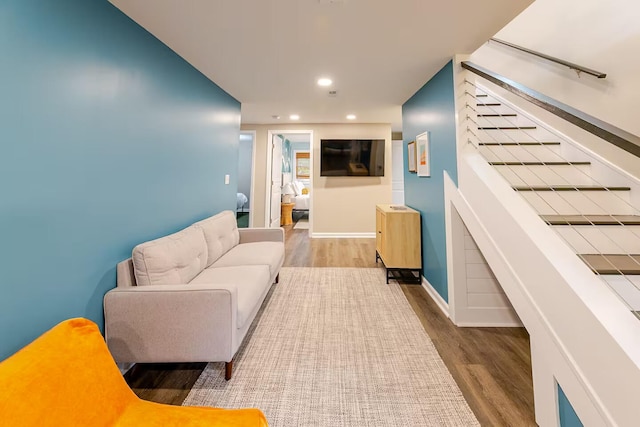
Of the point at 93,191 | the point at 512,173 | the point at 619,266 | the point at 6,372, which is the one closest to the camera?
the point at 6,372

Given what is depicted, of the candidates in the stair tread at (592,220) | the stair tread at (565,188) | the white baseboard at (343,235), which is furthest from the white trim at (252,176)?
the stair tread at (592,220)

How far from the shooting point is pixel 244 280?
74.0 inches

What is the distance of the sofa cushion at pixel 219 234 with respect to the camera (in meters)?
2.32

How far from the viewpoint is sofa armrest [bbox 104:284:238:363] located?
4.65ft

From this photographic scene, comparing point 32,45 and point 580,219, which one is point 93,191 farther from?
point 580,219

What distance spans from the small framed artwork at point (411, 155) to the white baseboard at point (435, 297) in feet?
4.55

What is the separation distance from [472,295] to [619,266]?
3.17 feet

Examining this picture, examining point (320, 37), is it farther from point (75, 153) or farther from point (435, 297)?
point (435, 297)

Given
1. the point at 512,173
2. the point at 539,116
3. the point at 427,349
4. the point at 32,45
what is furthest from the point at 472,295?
the point at 32,45

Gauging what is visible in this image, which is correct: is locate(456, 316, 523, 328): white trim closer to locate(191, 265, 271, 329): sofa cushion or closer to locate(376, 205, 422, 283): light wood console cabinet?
locate(376, 205, 422, 283): light wood console cabinet

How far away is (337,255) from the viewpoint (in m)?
4.07

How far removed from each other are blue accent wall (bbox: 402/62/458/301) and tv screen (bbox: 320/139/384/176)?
5.77ft

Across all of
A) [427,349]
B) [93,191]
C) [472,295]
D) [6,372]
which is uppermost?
[93,191]

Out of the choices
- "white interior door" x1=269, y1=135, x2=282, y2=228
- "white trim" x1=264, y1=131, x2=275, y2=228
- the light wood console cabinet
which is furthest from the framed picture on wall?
the light wood console cabinet
